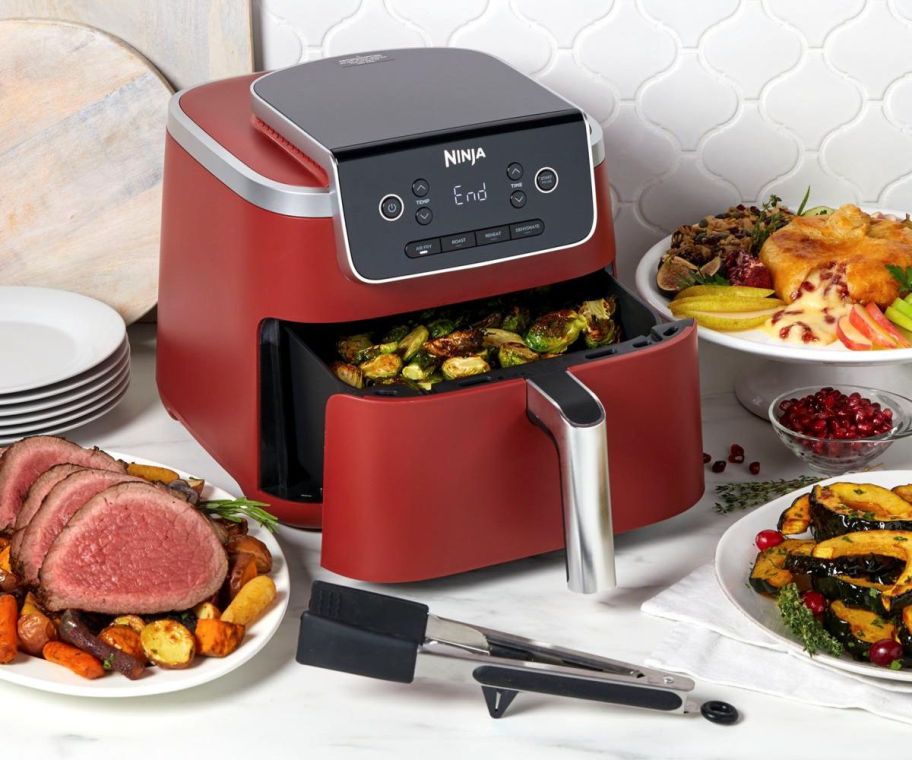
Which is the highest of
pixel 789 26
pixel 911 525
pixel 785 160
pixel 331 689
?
pixel 789 26

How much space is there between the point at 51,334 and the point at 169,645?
1.94 ft

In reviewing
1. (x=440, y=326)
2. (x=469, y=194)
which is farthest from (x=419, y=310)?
(x=469, y=194)

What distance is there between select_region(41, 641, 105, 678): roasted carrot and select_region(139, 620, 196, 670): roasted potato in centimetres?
4

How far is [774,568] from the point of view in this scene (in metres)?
1.03

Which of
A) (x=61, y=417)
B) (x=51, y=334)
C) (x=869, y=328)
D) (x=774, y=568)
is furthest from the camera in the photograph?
(x=51, y=334)

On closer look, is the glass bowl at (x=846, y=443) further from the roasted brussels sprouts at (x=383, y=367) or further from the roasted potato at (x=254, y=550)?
the roasted potato at (x=254, y=550)

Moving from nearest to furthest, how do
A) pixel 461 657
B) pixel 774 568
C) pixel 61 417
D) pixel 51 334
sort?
pixel 461 657
pixel 774 568
pixel 61 417
pixel 51 334

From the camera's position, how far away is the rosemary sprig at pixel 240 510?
1.12 m

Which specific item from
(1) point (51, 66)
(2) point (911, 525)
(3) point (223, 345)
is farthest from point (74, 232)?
(2) point (911, 525)

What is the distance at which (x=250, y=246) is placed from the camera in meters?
1.09

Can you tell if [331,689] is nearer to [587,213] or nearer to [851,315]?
[587,213]

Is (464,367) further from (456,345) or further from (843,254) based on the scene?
(843,254)

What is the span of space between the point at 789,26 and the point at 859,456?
1.71ft

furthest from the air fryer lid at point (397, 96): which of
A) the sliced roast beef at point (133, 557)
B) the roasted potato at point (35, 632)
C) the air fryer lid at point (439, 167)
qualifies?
the roasted potato at point (35, 632)
